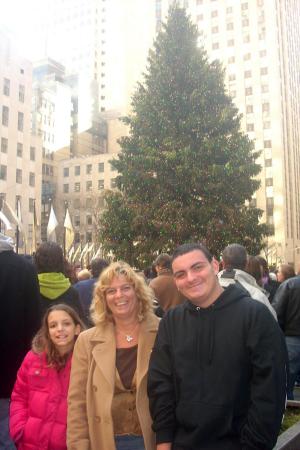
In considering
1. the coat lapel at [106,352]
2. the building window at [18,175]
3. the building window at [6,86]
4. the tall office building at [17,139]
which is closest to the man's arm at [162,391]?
the coat lapel at [106,352]

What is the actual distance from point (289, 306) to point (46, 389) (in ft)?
14.2

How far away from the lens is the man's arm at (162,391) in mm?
2805

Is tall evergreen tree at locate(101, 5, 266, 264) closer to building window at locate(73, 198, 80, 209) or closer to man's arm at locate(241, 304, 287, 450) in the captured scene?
man's arm at locate(241, 304, 287, 450)

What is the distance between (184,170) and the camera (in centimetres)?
2208

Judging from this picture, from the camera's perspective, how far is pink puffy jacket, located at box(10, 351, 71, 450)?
3.49 metres

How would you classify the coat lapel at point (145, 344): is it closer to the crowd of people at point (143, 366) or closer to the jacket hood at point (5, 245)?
the crowd of people at point (143, 366)

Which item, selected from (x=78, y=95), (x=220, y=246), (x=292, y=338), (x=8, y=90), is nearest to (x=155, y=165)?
(x=220, y=246)

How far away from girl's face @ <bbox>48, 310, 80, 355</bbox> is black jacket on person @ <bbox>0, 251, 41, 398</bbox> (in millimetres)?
367

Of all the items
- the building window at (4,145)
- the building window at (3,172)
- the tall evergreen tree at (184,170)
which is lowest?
the tall evergreen tree at (184,170)

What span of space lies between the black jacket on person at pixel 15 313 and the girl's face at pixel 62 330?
14.5 inches

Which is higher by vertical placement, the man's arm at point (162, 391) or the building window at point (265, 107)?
the building window at point (265, 107)

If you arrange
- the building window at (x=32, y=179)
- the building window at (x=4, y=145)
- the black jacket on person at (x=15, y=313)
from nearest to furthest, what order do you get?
the black jacket on person at (x=15, y=313), the building window at (x=4, y=145), the building window at (x=32, y=179)

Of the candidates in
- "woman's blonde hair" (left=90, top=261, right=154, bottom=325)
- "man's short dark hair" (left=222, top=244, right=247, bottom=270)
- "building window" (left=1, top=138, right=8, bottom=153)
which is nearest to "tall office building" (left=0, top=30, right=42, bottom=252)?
"building window" (left=1, top=138, right=8, bottom=153)

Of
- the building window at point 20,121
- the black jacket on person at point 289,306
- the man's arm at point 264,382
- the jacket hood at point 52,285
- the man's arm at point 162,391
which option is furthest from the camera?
the building window at point 20,121
